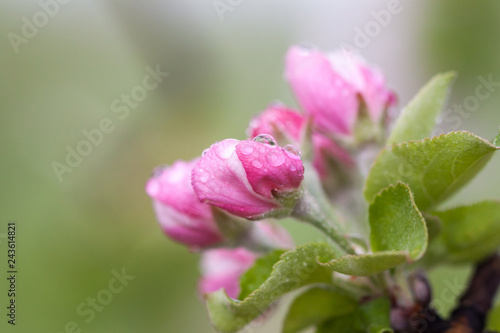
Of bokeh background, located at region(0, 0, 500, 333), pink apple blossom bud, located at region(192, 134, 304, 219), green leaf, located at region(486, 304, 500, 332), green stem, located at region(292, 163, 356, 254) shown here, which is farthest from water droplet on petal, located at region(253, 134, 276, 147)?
bokeh background, located at region(0, 0, 500, 333)

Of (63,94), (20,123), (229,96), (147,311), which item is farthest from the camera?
(229,96)

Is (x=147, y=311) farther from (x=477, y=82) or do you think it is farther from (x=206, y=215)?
(x=477, y=82)

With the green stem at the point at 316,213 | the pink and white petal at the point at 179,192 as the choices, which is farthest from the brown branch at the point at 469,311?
the pink and white petal at the point at 179,192

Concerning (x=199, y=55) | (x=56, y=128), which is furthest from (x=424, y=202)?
(x=199, y=55)

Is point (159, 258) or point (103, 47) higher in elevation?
point (103, 47)

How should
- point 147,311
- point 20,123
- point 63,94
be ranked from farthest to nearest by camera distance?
point 63,94 → point 20,123 → point 147,311

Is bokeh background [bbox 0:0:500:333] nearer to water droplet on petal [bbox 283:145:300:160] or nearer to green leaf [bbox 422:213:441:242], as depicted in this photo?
green leaf [bbox 422:213:441:242]

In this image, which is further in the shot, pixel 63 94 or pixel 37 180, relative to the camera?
pixel 63 94
